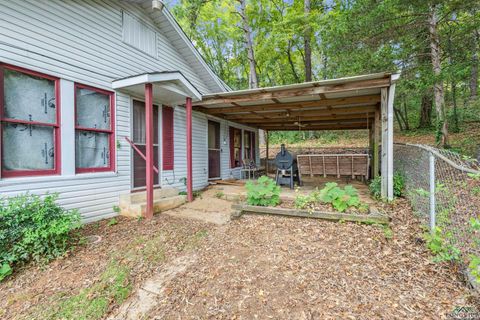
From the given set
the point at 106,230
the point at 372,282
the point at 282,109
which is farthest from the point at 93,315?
the point at 282,109

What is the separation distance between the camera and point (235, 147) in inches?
387

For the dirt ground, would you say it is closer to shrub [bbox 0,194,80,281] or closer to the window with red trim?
shrub [bbox 0,194,80,281]

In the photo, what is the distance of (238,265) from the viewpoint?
2.78m

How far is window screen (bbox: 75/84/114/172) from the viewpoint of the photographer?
167 inches

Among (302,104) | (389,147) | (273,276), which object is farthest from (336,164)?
(273,276)

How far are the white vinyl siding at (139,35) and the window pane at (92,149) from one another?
94.8 inches

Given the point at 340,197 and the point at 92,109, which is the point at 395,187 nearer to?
the point at 340,197

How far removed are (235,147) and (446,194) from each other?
24.6 ft

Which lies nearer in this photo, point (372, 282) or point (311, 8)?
point (372, 282)

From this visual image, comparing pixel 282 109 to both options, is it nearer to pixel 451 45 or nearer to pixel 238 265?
pixel 238 265

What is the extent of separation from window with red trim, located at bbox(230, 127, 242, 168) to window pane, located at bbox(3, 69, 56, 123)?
6256mm

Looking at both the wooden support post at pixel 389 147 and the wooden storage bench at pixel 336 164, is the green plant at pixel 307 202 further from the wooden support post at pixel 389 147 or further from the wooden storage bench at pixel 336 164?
the wooden storage bench at pixel 336 164

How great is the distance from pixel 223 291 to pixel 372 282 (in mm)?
1551

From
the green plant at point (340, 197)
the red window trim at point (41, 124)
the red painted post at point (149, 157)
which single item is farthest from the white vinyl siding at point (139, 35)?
the green plant at point (340, 197)
